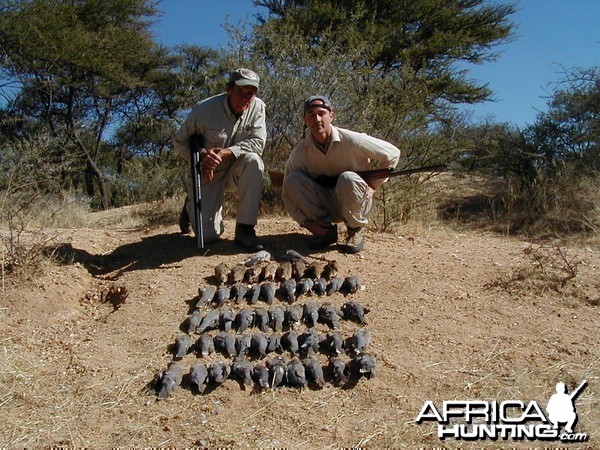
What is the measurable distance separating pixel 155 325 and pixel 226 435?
1421 mm

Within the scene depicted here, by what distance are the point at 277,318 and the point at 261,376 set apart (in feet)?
2.35

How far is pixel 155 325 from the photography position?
474 centimetres

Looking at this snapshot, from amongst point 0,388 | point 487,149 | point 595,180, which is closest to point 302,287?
point 0,388

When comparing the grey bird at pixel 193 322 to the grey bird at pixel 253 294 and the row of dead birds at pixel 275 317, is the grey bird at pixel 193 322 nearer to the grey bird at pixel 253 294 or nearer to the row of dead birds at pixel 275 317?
the row of dead birds at pixel 275 317

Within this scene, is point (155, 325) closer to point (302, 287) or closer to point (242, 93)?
point (302, 287)

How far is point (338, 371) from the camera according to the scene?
159 inches

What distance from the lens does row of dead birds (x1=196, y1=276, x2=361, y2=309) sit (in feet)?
16.4

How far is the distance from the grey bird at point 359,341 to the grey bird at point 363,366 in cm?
12

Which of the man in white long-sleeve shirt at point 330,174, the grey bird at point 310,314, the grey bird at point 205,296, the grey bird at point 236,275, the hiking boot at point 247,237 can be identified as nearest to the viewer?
the grey bird at point 310,314

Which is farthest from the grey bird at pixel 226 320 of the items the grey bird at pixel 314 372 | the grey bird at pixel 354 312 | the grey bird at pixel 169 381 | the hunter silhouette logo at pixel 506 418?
the hunter silhouette logo at pixel 506 418

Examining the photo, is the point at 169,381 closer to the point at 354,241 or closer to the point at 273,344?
the point at 273,344

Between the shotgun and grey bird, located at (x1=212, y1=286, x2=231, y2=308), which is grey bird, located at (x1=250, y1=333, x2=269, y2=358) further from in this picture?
the shotgun

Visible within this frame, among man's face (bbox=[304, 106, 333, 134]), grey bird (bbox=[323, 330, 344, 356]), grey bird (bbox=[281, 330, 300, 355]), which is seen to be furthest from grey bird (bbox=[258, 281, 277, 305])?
man's face (bbox=[304, 106, 333, 134])

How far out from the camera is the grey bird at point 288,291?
500cm
